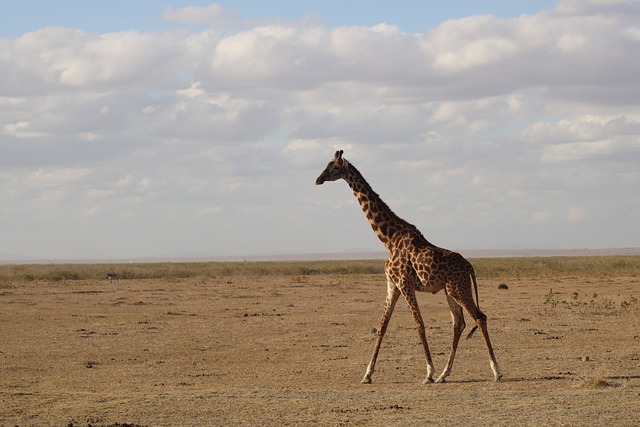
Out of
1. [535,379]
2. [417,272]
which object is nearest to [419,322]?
[417,272]

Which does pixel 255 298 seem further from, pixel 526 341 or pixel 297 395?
pixel 297 395

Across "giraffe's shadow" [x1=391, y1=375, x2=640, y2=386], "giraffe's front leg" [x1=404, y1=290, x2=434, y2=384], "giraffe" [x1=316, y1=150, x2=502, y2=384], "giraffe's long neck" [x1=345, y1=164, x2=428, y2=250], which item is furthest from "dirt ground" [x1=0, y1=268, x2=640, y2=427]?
"giraffe's long neck" [x1=345, y1=164, x2=428, y2=250]

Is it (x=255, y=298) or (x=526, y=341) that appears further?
(x=255, y=298)

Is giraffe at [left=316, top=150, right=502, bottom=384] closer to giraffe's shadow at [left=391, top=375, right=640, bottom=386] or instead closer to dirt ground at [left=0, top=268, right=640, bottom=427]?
giraffe's shadow at [left=391, top=375, right=640, bottom=386]

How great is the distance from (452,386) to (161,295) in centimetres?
2280

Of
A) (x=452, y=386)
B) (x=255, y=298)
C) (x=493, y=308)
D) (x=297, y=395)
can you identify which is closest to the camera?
(x=297, y=395)

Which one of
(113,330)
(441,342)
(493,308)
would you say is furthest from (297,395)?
(493,308)

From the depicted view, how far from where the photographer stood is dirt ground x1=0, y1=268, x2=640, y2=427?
11.3 metres

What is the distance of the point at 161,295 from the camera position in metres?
35.1

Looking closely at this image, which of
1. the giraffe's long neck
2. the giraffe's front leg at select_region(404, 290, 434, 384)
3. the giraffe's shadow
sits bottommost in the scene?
the giraffe's shadow

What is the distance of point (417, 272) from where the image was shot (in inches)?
565

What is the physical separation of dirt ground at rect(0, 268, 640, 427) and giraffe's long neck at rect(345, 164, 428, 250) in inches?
83.0

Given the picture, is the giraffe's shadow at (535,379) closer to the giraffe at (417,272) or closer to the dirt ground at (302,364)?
the dirt ground at (302,364)

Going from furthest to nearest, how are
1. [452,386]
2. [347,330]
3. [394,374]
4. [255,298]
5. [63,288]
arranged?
[63,288], [255,298], [347,330], [394,374], [452,386]
